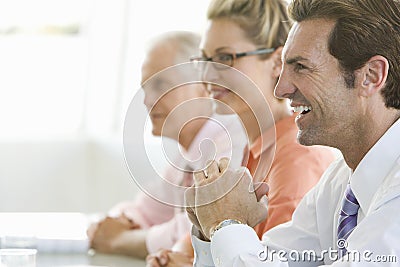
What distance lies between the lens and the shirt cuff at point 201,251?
5.73ft

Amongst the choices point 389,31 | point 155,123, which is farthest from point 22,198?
point 389,31

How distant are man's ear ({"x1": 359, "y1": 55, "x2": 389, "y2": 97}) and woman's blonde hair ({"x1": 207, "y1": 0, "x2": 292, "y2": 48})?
72 centimetres

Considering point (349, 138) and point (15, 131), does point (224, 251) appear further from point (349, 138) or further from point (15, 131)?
point (15, 131)

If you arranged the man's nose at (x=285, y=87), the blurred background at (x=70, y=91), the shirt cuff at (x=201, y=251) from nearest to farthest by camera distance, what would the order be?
1. the man's nose at (x=285, y=87)
2. the shirt cuff at (x=201, y=251)
3. the blurred background at (x=70, y=91)

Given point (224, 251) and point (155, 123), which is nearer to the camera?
point (224, 251)

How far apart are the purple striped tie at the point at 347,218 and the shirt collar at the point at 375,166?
0.12 feet

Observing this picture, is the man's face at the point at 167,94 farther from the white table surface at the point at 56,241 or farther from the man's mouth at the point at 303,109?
the man's mouth at the point at 303,109

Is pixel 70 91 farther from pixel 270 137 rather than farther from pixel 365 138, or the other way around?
pixel 365 138

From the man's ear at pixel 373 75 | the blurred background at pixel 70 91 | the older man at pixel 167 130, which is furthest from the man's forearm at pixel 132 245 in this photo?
the blurred background at pixel 70 91

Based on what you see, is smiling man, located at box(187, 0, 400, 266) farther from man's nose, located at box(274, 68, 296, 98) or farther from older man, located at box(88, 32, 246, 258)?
older man, located at box(88, 32, 246, 258)

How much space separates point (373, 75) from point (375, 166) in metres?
0.17

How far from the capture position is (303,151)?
6.68ft

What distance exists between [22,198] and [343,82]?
3.94 m

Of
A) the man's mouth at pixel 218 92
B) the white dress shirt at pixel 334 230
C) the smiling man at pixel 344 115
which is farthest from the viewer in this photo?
the man's mouth at pixel 218 92
